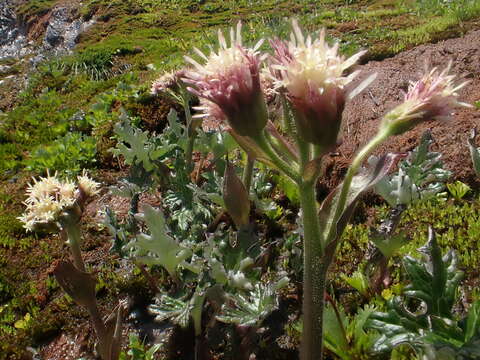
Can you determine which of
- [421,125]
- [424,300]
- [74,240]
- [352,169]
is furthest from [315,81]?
[421,125]

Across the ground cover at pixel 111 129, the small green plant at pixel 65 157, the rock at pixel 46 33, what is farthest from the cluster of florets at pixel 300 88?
the rock at pixel 46 33

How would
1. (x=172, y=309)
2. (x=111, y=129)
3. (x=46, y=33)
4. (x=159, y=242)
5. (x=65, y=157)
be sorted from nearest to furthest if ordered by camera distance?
(x=172, y=309) < (x=159, y=242) < (x=65, y=157) < (x=111, y=129) < (x=46, y=33)

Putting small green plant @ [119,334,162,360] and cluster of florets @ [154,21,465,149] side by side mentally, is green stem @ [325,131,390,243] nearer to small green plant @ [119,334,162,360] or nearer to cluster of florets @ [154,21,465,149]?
cluster of florets @ [154,21,465,149]

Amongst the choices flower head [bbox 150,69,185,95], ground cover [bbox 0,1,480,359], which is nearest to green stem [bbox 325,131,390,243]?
ground cover [bbox 0,1,480,359]

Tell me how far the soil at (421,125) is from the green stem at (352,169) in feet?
3.02

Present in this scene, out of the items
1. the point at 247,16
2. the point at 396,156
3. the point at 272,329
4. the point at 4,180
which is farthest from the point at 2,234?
the point at 247,16

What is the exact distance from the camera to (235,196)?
7.32 feet

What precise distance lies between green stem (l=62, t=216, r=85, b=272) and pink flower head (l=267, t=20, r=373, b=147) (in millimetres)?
1282

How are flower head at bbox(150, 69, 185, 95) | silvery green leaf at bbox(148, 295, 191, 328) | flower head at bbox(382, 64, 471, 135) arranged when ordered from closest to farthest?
1. flower head at bbox(382, 64, 471, 135)
2. silvery green leaf at bbox(148, 295, 191, 328)
3. flower head at bbox(150, 69, 185, 95)

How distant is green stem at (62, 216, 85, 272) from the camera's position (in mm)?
2008

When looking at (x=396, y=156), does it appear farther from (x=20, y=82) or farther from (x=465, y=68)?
(x=20, y=82)

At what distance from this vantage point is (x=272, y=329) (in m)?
2.02

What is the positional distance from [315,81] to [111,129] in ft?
12.9

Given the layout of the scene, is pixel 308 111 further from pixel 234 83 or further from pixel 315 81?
pixel 234 83
